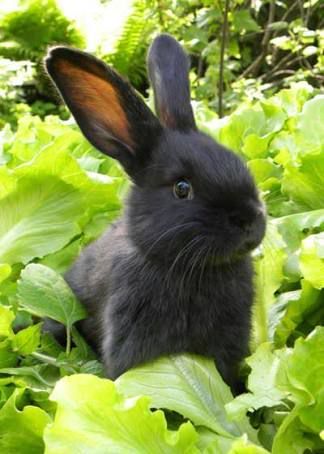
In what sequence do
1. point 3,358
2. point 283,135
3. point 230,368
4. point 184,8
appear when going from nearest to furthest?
point 3,358, point 230,368, point 283,135, point 184,8

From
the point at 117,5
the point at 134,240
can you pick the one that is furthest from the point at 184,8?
the point at 134,240

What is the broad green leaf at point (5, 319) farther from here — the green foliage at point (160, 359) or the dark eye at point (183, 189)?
the dark eye at point (183, 189)

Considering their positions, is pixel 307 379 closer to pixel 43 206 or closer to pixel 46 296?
pixel 46 296

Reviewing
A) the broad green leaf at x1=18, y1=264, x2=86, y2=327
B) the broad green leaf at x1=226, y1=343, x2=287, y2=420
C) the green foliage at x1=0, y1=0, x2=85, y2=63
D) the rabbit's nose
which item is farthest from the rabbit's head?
the green foliage at x1=0, y1=0, x2=85, y2=63

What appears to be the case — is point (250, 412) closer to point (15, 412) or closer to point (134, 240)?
point (15, 412)

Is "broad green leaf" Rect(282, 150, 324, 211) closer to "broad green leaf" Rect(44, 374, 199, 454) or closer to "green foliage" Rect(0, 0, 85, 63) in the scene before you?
"broad green leaf" Rect(44, 374, 199, 454)
